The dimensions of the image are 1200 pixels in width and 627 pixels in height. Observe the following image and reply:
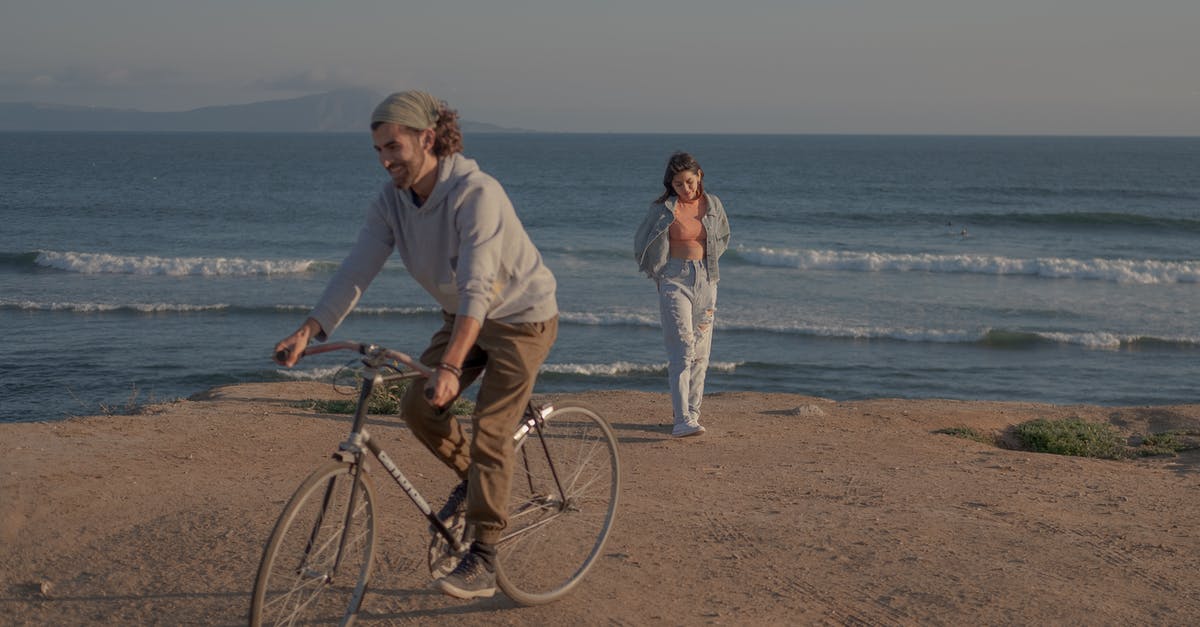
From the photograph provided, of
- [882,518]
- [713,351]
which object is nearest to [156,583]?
[882,518]

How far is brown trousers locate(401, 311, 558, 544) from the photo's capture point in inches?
143

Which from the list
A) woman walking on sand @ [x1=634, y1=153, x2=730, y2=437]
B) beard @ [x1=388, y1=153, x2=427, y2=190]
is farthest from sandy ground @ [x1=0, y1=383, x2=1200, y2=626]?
beard @ [x1=388, y1=153, x2=427, y2=190]

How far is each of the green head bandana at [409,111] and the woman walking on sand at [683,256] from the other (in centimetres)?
413

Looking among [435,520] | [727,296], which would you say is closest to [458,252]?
[435,520]

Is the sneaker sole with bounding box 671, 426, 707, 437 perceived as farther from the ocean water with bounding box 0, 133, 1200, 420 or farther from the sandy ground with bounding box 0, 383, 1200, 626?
the ocean water with bounding box 0, 133, 1200, 420

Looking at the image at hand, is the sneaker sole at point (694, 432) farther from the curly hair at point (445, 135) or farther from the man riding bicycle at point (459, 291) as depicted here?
the curly hair at point (445, 135)

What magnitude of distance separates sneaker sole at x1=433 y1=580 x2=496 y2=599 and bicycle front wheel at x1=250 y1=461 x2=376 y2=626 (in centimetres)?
27

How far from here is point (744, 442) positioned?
7.89m

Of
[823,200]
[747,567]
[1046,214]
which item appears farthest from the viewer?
[823,200]

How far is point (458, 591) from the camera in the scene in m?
3.80

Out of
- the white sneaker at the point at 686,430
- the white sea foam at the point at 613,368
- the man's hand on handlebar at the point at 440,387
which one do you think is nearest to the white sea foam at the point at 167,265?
the white sea foam at the point at 613,368

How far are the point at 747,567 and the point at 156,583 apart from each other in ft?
8.03

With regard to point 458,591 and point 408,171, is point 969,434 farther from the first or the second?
point 408,171

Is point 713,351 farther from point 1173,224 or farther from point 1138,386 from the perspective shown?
point 1173,224
